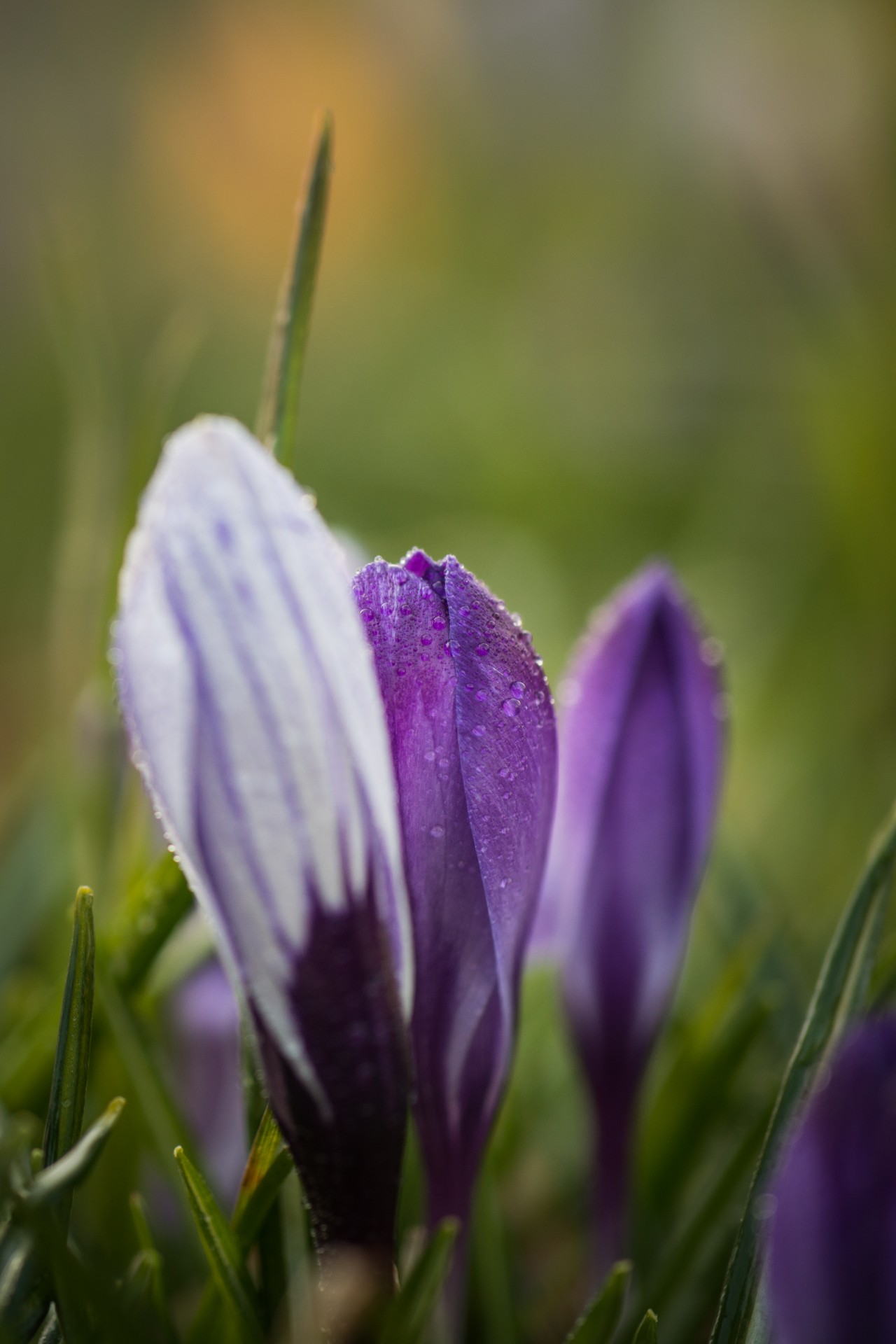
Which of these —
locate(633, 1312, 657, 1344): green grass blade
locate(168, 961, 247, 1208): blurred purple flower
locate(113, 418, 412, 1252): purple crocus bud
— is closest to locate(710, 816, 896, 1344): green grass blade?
locate(633, 1312, 657, 1344): green grass blade

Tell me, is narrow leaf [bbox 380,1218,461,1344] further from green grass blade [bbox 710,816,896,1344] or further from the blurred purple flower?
the blurred purple flower

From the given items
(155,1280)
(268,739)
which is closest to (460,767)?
(268,739)

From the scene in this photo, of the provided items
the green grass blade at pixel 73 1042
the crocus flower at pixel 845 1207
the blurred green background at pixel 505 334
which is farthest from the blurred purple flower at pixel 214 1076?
the crocus flower at pixel 845 1207

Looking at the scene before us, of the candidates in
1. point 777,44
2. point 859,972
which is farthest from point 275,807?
point 777,44

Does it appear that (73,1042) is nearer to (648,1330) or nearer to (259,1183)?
(259,1183)

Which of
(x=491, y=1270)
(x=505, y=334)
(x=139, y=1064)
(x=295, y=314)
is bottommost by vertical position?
(x=491, y=1270)

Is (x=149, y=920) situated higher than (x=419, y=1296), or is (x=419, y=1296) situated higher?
(x=149, y=920)

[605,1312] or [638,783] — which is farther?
[638,783]

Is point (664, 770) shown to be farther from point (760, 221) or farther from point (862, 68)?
point (862, 68)
